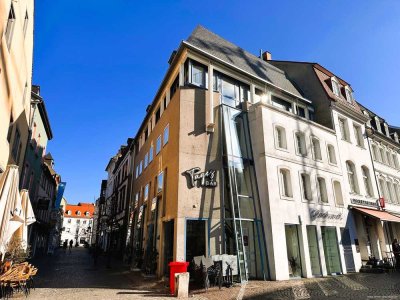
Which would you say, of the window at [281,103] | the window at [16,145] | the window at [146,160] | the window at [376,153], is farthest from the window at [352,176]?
the window at [16,145]

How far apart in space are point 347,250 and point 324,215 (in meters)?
2.77

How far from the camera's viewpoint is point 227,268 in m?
11.3

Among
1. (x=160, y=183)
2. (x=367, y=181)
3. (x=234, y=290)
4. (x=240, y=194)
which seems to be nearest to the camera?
(x=234, y=290)

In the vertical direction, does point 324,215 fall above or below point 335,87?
below

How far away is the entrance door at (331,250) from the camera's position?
15.6 meters

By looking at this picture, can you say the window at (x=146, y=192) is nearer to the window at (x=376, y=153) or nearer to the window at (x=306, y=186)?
the window at (x=306, y=186)

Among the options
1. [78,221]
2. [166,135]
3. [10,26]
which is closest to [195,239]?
[166,135]

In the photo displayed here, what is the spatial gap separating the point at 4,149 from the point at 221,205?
9.76m

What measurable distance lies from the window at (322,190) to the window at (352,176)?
370 cm

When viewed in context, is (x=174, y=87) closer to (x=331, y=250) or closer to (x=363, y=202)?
(x=331, y=250)

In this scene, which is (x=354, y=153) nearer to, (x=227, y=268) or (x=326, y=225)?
(x=326, y=225)

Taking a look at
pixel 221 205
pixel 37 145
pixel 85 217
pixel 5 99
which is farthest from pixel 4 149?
pixel 85 217

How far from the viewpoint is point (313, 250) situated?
15.1 m

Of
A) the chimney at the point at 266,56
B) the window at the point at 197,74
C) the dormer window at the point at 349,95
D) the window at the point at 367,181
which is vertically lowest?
the window at the point at 367,181
